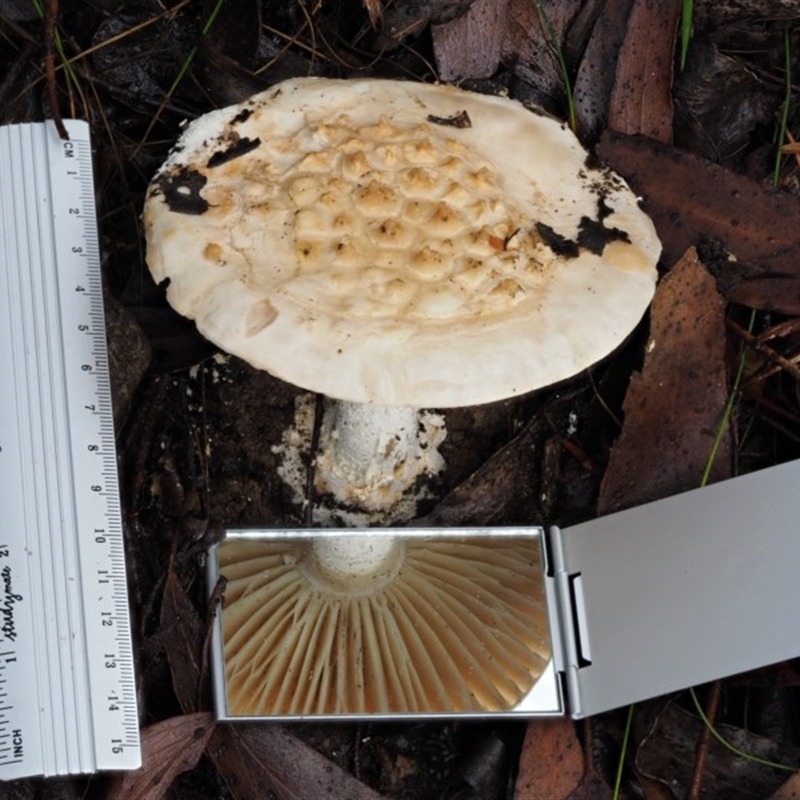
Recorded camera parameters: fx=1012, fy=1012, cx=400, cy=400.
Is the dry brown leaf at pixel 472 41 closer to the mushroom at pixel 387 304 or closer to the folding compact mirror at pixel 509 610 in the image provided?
the mushroom at pixel 387 304

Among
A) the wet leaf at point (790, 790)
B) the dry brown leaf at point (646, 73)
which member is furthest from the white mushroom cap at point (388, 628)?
the dry brown leaf at point (646, 73)

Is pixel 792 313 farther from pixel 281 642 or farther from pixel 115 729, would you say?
pixel 115 729

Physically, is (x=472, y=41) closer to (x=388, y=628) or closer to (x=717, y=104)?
(x=717, y=104)

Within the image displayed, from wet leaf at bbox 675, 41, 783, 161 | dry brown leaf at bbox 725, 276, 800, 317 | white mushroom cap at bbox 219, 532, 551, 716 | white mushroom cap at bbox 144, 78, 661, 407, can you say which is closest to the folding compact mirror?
white mushroom cap at bbox 219, 532, 551, 716

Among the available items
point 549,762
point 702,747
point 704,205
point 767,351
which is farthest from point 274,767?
point 704,205

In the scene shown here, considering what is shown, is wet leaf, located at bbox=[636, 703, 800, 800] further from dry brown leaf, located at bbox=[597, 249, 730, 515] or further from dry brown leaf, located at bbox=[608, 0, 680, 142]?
dry brown leaf, located at bbox=[608, 0, 680, 142]

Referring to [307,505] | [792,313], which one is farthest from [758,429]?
[307,505]
